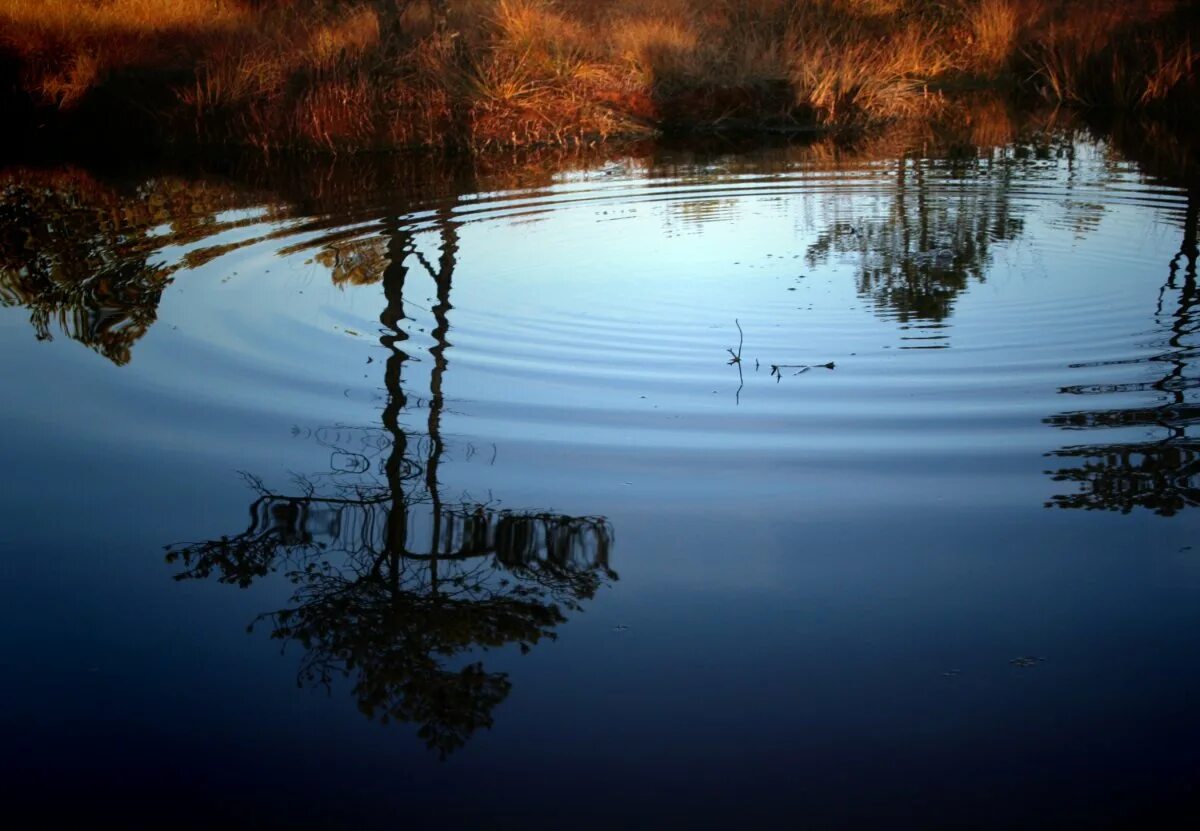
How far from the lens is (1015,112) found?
16.9 metres

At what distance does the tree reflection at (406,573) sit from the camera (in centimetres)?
301

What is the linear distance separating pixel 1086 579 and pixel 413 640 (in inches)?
74.4

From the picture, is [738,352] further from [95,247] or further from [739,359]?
[95,247]

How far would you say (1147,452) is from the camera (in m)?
4.24

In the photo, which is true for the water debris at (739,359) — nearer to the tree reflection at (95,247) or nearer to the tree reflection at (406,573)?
the tree reflection at (406,573)

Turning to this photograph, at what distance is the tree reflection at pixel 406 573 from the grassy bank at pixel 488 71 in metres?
11.3

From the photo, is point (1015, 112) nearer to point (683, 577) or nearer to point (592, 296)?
point (592, 296)

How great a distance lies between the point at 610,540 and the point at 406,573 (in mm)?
646

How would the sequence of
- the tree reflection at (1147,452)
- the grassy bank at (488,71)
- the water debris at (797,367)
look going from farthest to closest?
the grassy bank at (488,71)
the water debris at (797,367)
the tree reflection at (1147,452)

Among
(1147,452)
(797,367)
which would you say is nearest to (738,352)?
(797,367)

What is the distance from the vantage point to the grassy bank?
50.1ft

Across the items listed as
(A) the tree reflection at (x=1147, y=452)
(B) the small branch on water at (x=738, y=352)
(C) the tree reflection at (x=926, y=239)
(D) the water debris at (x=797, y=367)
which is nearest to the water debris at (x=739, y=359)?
(B) the small branch on water at (x=738, y=352)

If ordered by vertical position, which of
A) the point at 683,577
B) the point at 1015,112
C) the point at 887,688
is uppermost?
the point at 1015,112

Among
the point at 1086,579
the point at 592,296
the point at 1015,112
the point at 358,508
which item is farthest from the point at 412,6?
the point at 1086,579
